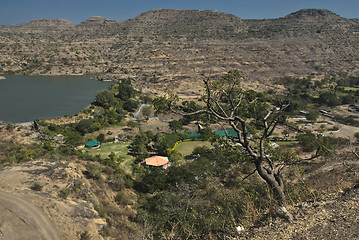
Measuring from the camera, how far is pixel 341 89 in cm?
6788

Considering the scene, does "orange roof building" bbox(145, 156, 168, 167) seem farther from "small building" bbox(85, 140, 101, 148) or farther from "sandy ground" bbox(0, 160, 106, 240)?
"small building" bbox(85, 140, 101, 148)

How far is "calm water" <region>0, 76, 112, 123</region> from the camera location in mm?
40375

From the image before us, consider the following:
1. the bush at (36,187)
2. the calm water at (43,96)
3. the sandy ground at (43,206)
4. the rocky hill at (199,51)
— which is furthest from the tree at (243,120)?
the rocky hill at (199,51)

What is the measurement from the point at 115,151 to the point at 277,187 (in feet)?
80.1

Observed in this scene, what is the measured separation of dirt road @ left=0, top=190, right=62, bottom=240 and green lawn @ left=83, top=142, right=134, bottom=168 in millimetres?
14058

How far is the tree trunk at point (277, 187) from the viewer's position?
5.36m

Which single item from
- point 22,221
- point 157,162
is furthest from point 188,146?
point 22,221

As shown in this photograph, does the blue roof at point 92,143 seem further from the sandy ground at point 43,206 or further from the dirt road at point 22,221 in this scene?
the dirt road at point 22,221

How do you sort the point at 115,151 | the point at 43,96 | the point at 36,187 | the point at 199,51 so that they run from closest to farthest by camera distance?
the point at 36,187 → the point at 115,151 → the point at 43,96 → the point at 199,51

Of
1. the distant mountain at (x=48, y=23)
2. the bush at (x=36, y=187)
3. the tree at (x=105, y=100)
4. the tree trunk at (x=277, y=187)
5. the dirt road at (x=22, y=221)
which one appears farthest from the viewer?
the distant mountain at (x=48, y=23)

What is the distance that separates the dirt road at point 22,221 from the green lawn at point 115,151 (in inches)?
553

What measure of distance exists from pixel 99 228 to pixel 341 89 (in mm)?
80664

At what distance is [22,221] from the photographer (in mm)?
8906

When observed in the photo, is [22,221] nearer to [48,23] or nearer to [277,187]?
[277,187]
